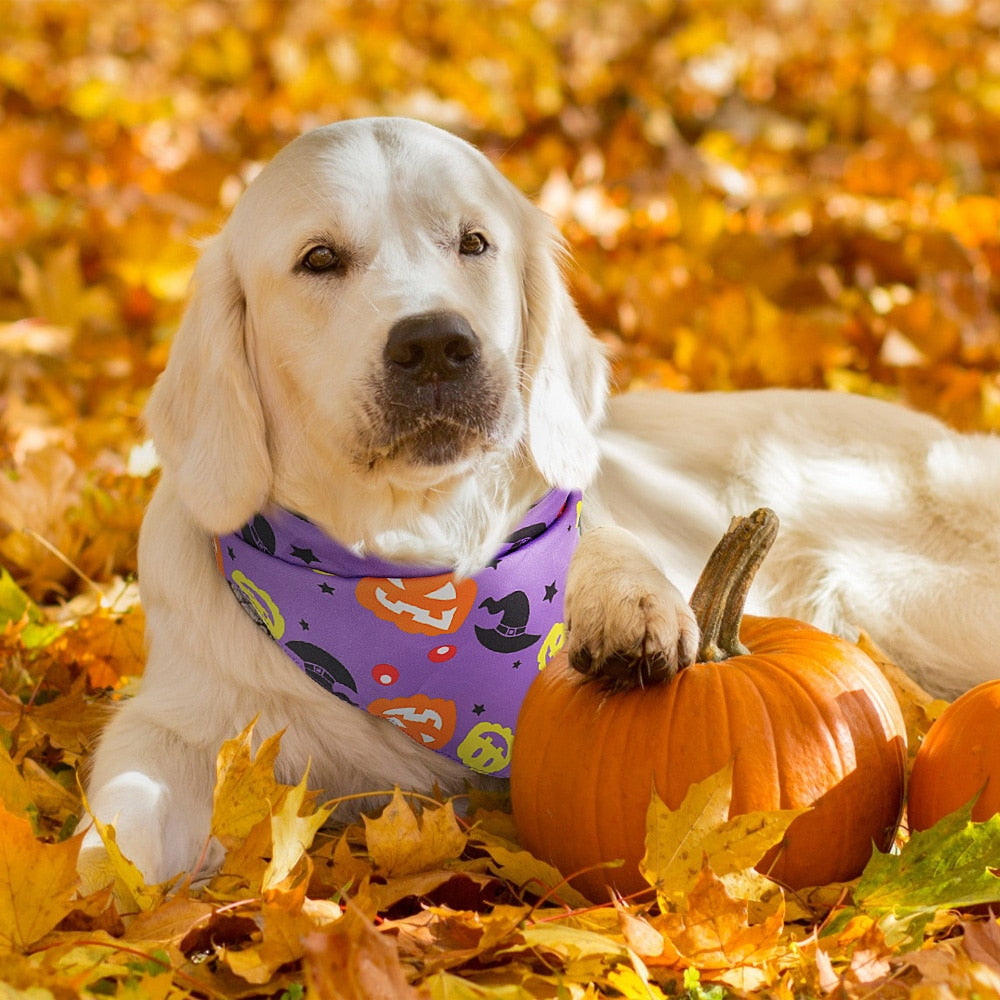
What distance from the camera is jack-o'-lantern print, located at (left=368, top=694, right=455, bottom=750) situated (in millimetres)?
2312

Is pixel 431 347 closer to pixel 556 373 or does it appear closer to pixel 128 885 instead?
pixel 556 373

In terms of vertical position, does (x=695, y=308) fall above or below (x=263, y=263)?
below

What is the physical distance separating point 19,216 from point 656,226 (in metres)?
2.81

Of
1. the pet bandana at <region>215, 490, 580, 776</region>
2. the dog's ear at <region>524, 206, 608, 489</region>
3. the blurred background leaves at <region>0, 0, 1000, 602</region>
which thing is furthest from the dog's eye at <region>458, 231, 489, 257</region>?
the blurred background leaves at <region>0, 0, 1000, 602</region>

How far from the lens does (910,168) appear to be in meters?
6.94

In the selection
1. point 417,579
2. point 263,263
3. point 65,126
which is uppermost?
point 263,263

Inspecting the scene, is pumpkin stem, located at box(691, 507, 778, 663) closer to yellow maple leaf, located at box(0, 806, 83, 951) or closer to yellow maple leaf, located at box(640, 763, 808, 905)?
yellow maple leaf, located at box(640, 763, 808, 905)

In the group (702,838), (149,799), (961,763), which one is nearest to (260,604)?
(149,799)

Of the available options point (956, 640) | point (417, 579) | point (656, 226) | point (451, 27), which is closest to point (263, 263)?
point (417, 579)

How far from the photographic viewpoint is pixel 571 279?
5.10 metres

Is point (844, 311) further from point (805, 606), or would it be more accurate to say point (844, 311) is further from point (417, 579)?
point (417, 579)

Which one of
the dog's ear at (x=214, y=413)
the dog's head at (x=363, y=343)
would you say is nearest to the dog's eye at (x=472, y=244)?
the dog's head at (x=363, y=343)

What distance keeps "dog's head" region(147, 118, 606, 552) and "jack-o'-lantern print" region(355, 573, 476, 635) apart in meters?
0.16

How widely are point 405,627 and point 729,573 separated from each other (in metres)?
0.64
